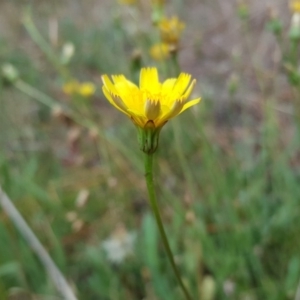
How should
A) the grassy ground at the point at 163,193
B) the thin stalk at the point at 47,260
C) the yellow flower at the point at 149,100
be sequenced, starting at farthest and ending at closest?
the grassy ground at the point at 163,193 < the thin stalk at the point at 47,260 < the yellow flower at the point at 149,100

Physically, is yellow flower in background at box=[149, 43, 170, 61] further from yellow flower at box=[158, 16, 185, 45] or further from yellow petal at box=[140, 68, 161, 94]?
yellow petal at box=[140, 68, 161, 94]

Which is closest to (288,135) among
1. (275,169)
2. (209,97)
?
(209,97)

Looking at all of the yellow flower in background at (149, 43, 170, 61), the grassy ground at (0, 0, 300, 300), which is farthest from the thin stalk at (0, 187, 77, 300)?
the yellow flower in background at (149, 43, 170, 61)

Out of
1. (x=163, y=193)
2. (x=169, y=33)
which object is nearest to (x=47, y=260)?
(x=163, y=193)

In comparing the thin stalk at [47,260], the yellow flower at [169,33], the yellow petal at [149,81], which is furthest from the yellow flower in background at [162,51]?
the thin stalk at [47,260]

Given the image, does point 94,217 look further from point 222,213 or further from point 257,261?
point 257,261

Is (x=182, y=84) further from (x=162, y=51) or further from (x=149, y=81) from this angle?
(x=162, y=51)

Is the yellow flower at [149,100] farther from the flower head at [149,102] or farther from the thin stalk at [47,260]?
the thin stalk at [47,260]
